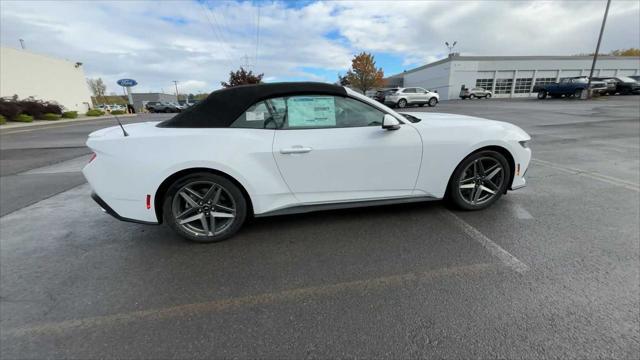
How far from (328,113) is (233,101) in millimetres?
948

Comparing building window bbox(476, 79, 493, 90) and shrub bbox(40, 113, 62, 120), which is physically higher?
building window bbox(476, 79, 493, 90)

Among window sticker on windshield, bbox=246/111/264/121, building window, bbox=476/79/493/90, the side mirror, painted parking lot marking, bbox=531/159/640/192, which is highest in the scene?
building window, bbox=476/79/493/90

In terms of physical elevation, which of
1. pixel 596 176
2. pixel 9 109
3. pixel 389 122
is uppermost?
pixel 389 122

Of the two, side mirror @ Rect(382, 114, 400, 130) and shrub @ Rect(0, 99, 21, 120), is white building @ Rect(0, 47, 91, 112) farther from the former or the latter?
side mirror @ Rect(382, 114, 400, 130)

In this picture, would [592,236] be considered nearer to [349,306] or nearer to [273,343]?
[349,306]

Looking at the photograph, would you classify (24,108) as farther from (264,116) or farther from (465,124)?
(465,124)

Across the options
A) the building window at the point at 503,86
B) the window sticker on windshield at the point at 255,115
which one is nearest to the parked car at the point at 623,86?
the building window at the point at 503,86

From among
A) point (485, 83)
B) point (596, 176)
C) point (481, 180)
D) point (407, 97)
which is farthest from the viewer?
point (485, 83)

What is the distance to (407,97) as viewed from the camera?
2383cm

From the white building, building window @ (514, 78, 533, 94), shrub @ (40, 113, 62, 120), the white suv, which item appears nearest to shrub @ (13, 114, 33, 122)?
shrub @ (40, 113, 62, 120)

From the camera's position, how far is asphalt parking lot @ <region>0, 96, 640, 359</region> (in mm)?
1793

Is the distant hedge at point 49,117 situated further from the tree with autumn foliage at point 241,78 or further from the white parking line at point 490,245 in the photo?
the white parking line at point 490,245

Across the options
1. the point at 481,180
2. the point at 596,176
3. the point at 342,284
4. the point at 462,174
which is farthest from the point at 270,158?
the point at 596,176

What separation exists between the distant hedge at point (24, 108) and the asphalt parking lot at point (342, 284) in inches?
978
